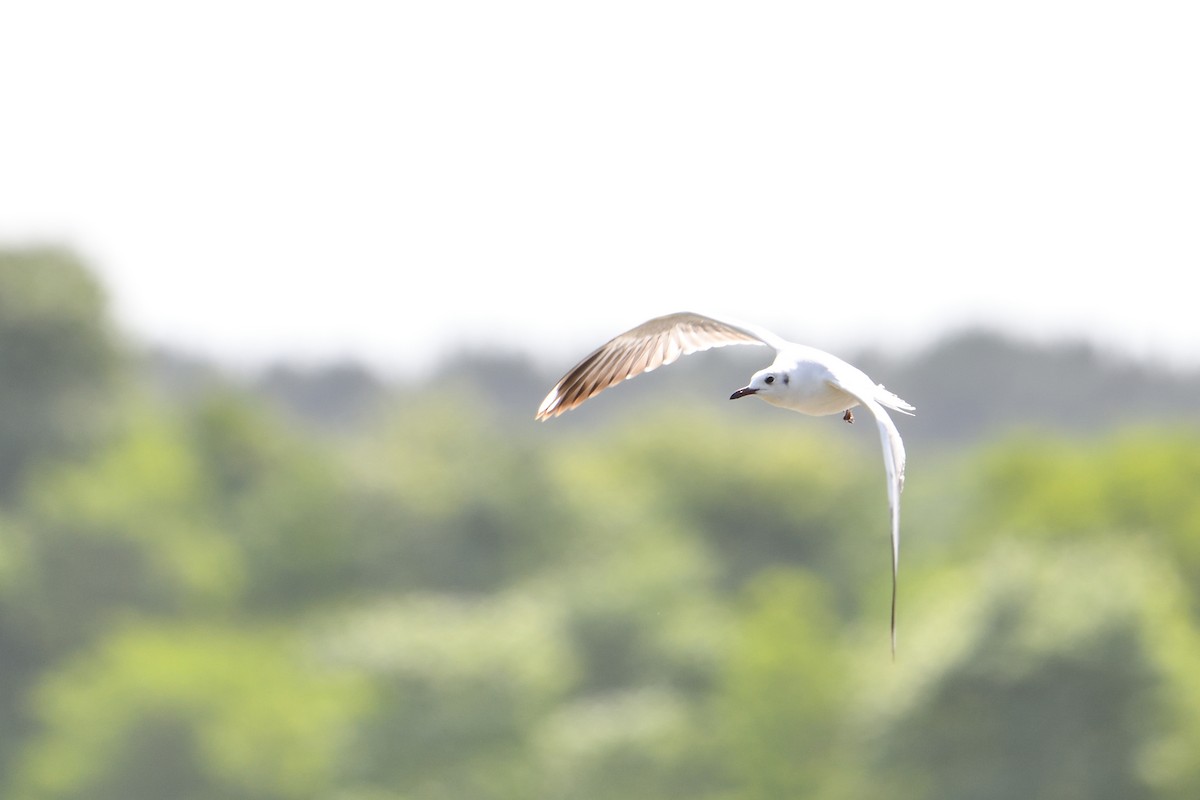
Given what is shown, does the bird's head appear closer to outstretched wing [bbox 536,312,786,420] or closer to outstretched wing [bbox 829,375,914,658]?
outstretched wing [bbox 829,375,914,658]

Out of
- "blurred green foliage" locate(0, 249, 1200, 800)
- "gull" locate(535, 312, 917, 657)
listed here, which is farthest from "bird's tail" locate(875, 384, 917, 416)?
"blurred green foliage" locate(0, 249, 1200, 800)

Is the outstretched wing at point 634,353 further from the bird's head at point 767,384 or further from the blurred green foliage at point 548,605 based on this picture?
the blurred green foliage at point 548,605

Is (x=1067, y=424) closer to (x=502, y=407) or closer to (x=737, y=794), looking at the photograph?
(x=502, y=407)

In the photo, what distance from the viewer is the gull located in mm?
9234

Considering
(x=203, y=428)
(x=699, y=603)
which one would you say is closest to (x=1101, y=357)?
(x=203, y=428)

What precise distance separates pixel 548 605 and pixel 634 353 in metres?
46.2

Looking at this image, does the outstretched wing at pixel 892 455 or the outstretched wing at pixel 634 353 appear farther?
the outstretched wing at pixel 634 353

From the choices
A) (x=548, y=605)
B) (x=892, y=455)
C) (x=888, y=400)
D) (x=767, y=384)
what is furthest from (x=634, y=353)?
(x=548, y=605)

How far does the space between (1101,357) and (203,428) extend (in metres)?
72.1

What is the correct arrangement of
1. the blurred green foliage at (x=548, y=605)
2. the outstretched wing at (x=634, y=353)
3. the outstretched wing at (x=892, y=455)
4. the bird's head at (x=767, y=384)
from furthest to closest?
the blurred green foliage at (x=548, y=605) → the outstretched wing at (x=634, y=353) → the bird's head at (x=767, y=384) → the outstretched wing at (x=892, y=455)

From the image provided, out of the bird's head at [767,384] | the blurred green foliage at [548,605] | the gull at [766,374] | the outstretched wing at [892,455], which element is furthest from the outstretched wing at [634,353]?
the blurred green foliage at [548,605]

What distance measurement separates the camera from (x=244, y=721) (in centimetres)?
5256

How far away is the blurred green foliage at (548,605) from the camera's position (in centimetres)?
4034

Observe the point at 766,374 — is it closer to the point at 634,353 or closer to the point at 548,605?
the point at 634,353
